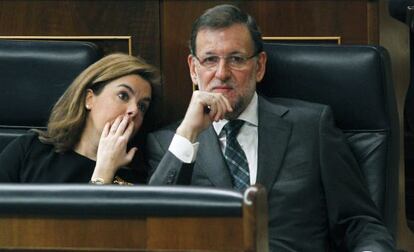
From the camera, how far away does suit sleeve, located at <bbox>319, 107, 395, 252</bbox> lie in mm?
2451

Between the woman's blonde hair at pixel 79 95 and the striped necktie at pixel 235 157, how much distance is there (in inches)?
11.9

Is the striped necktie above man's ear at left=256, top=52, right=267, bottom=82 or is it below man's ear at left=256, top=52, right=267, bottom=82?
below

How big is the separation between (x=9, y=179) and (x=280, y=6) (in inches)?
38.6

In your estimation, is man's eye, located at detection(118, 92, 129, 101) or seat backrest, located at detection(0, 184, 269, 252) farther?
man's eye, located at detection(118, 92, 129, 101)

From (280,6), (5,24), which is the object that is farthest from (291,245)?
(5,24)

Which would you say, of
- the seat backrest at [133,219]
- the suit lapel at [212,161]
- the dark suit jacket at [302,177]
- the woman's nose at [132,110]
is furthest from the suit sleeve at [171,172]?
the seat backrest at [133,219]

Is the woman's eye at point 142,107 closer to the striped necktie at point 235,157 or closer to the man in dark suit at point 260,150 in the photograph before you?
the man in dark suit at point 260,150

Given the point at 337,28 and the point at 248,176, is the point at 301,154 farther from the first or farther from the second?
the point at 337,28

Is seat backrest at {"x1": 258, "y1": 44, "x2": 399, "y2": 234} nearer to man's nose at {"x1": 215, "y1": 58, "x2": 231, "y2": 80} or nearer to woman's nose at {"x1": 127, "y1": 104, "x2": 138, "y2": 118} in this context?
man's nose at {"x1": 215, "y1": 58, "x2": 231, "y2": 80}

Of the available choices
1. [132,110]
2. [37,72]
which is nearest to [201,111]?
[132,110]

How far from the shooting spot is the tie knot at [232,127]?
2617 millimetres

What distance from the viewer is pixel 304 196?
2.51 meters

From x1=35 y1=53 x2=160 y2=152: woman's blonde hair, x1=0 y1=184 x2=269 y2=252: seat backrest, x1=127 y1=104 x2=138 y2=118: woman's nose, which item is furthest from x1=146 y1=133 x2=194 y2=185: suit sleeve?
x1=0 y1=184 x2=269 y2=252: seat backrest

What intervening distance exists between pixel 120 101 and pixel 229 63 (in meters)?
0.33
